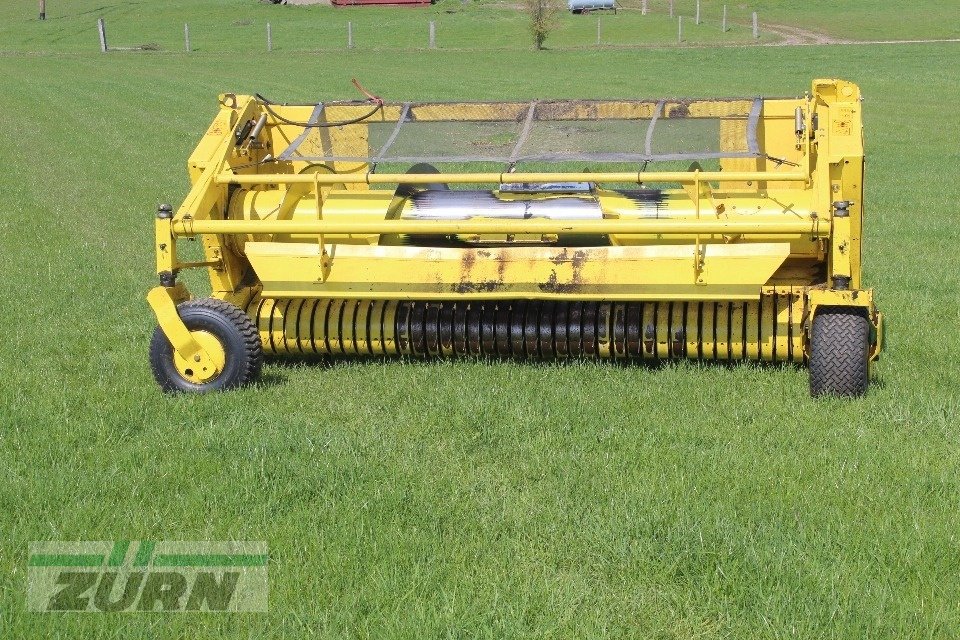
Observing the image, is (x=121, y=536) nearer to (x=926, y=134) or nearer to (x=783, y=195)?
(x=783, y=195)

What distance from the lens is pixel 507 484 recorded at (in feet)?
18.1

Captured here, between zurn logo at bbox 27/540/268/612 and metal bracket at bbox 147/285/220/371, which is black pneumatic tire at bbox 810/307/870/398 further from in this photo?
A: metal bracket at bbox 147/285/220/371

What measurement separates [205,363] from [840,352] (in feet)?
12.0

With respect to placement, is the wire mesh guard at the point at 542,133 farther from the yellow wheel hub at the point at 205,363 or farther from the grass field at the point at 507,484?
the yellow wheel hub at the point at 205,363

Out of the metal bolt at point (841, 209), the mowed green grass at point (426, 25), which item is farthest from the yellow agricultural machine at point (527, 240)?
the mowed green grass at point (426, 25)

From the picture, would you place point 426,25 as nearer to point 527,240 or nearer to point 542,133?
point 542,133

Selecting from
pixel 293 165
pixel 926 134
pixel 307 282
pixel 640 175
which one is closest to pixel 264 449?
pixel 307 282

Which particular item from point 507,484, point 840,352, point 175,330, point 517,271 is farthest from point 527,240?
point 507,484

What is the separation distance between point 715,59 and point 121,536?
40523mm

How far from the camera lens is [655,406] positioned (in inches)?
257

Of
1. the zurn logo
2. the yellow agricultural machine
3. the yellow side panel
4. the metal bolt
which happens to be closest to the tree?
the yellow agricultural machine

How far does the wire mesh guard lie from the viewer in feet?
25.8

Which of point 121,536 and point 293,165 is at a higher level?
point 293,165

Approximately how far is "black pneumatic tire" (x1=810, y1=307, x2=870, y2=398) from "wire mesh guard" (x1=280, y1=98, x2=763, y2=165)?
1.55m
